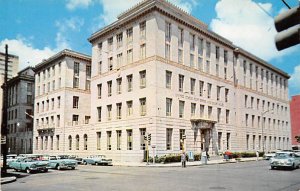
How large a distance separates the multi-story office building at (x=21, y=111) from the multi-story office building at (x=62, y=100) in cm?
875

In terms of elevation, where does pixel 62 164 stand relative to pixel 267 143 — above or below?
above

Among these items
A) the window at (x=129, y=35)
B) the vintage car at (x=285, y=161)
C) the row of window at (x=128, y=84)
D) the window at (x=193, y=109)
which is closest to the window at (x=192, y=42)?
the window at (x=193, y=109)

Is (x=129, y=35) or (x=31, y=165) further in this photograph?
(x=129, y=35)

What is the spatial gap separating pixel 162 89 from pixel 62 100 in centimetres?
2520

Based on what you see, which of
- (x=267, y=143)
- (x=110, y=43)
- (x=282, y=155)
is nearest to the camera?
(x=282, y=155)

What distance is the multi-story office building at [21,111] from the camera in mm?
76250

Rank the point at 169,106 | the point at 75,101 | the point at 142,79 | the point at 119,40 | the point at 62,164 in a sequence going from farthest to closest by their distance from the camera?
the point at 75,101 < the point at 119,40 < the point at 142,79 < the point at 169,106 < the point at 62,164

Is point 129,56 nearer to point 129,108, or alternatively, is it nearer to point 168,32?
point 168,32

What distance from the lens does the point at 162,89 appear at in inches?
1730

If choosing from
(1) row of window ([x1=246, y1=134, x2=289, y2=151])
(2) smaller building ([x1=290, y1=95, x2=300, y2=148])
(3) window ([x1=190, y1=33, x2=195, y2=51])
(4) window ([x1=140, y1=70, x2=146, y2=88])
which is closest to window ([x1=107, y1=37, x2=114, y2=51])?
(4) window ([x1=140, y1=70, x2=146, y2=88])

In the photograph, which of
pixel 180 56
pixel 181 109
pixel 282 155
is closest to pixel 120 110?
pixel 181 109

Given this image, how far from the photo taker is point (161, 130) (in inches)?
1678

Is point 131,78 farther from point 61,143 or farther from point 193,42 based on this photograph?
point 61,143

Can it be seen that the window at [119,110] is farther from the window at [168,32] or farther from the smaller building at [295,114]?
the smaller building at [295,114]
